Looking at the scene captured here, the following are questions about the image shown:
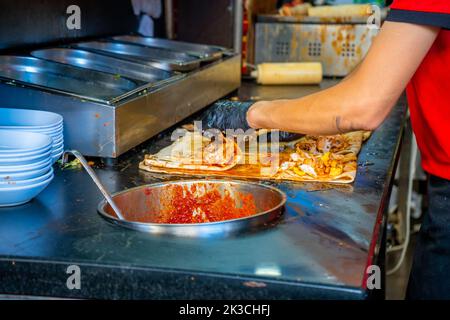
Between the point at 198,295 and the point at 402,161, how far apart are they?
327 centimetres

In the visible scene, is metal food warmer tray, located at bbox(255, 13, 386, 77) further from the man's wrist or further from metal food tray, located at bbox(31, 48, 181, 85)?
the man's wrist

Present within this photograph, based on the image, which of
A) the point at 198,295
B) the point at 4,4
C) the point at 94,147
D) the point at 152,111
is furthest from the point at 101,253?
the point at 4,4

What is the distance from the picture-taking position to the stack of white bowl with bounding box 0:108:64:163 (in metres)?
2.02

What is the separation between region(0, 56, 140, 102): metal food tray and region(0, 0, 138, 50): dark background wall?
16 centimetres

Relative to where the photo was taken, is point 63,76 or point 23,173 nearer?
A: point 23,173

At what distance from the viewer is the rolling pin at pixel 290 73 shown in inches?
151

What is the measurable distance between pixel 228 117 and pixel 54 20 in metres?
1.11

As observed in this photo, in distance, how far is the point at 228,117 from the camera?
88.7 inches

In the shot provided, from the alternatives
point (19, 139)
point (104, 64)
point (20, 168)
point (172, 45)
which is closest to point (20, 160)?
point (20, 168)

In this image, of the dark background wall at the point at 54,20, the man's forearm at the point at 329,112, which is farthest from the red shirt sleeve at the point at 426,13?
the dark background wall at the point at 54,20

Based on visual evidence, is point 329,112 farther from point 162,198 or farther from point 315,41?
point 315,41

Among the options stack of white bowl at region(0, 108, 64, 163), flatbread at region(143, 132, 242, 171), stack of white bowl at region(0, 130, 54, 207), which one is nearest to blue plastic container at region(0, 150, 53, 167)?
stack of white bowl at region(0, 130, 54, 207)

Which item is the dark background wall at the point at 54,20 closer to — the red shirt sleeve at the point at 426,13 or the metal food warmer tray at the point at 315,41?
the metal food warmer tray at the point at 315,41

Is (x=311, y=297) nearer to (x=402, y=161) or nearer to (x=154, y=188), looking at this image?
(x=154, y=188)
